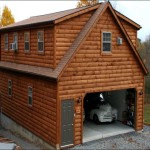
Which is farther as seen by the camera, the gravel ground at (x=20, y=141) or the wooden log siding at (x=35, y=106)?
the gravel ground at (x=20, y=141)

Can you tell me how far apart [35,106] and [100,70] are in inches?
192

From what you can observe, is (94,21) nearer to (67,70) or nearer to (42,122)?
(67,70)

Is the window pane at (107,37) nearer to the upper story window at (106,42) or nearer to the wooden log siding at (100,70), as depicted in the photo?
the upper story window at (106,42)

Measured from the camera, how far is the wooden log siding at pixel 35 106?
17219mm

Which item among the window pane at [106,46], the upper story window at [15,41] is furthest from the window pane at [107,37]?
the upper story window at [15,41]

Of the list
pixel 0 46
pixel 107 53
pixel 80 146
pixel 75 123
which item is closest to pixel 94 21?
pixel 107 53

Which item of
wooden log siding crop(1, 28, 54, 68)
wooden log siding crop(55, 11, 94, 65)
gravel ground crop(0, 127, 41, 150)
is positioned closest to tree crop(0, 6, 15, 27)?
wooden log siding crop(1, 28, 54, 68)

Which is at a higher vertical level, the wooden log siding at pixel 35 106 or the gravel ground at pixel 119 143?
the wooden log siding at pixel 35 106

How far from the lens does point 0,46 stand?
86.8ft

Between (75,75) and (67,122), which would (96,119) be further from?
(75,75)

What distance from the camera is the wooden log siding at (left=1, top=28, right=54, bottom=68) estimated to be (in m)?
17.5

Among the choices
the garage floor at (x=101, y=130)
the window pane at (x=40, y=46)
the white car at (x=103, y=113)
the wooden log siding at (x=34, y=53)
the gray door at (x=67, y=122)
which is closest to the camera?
the gray door at (x=67, y=122)

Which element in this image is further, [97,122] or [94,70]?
[97,122]

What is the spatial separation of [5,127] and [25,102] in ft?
18.6
